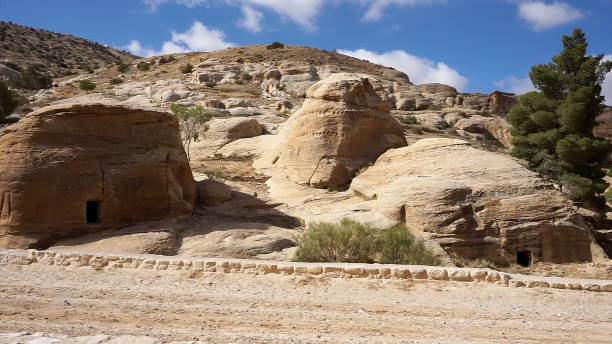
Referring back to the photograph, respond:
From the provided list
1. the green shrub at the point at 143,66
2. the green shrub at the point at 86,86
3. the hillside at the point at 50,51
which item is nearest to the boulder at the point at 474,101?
the green shrub at the point at 143,66

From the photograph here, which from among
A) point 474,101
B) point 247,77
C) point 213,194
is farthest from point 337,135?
point 474,101

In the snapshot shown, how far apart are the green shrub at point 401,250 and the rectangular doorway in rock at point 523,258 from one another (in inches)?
145

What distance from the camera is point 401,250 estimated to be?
12.3 metres

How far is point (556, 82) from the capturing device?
2339 centimetres

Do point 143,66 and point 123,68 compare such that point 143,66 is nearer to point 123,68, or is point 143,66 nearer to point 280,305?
point 123,68

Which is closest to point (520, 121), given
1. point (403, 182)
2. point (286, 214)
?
point (403, 182)

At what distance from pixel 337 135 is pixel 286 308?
39.1 ft

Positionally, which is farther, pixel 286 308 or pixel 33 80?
pixel 33 80

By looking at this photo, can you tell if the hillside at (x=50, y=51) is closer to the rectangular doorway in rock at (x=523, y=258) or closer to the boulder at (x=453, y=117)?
the boulder at (x=453, y=117)

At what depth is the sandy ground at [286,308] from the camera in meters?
6.51

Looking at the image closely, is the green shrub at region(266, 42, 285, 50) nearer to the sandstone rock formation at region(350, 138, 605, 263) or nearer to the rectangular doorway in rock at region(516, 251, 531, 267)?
the sandstone rock formation at region(350, 138, 605, 263)

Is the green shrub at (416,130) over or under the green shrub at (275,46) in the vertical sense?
under

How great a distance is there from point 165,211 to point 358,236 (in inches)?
280

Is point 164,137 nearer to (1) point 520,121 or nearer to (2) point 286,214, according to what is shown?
(2) point 286,214
